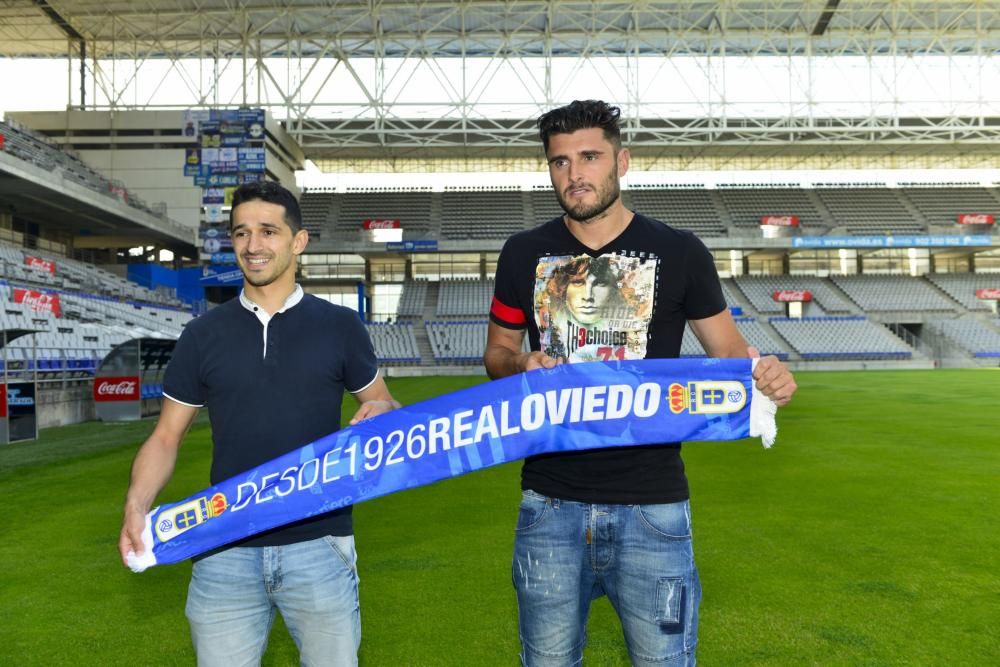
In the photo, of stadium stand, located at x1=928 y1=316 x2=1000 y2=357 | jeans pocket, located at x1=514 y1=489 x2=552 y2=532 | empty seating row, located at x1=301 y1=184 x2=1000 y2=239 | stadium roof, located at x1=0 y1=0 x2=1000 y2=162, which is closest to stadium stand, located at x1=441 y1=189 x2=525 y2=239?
empty seating row, located at x1=301 y1=184 x2=1000 y2=239

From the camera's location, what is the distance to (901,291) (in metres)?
46.1

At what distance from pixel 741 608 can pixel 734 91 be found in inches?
1684

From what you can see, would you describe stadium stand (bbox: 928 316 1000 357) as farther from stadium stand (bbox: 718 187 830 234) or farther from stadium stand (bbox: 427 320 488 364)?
stadium stand (bbox: 427 320 488 364)

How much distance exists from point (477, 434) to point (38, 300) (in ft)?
68.3

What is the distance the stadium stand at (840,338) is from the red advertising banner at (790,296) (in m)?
2.59

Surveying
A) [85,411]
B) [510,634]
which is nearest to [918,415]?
[510,634]

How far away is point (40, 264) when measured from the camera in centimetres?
2653

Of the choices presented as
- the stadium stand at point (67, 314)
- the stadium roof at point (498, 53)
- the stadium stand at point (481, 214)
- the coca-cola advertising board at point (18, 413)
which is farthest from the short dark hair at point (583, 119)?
the stadium stand at point (481, 214)

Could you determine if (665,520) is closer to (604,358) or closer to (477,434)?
(604,358)

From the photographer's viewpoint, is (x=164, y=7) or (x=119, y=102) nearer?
(x=164, y=7)

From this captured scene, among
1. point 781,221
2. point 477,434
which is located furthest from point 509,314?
point 781,221

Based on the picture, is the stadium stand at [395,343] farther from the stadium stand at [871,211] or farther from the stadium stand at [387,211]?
the stadium stand at [871,211]

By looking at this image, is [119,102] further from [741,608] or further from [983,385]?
[741,608]

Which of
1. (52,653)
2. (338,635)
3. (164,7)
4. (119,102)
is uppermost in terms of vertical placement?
(164,7)
